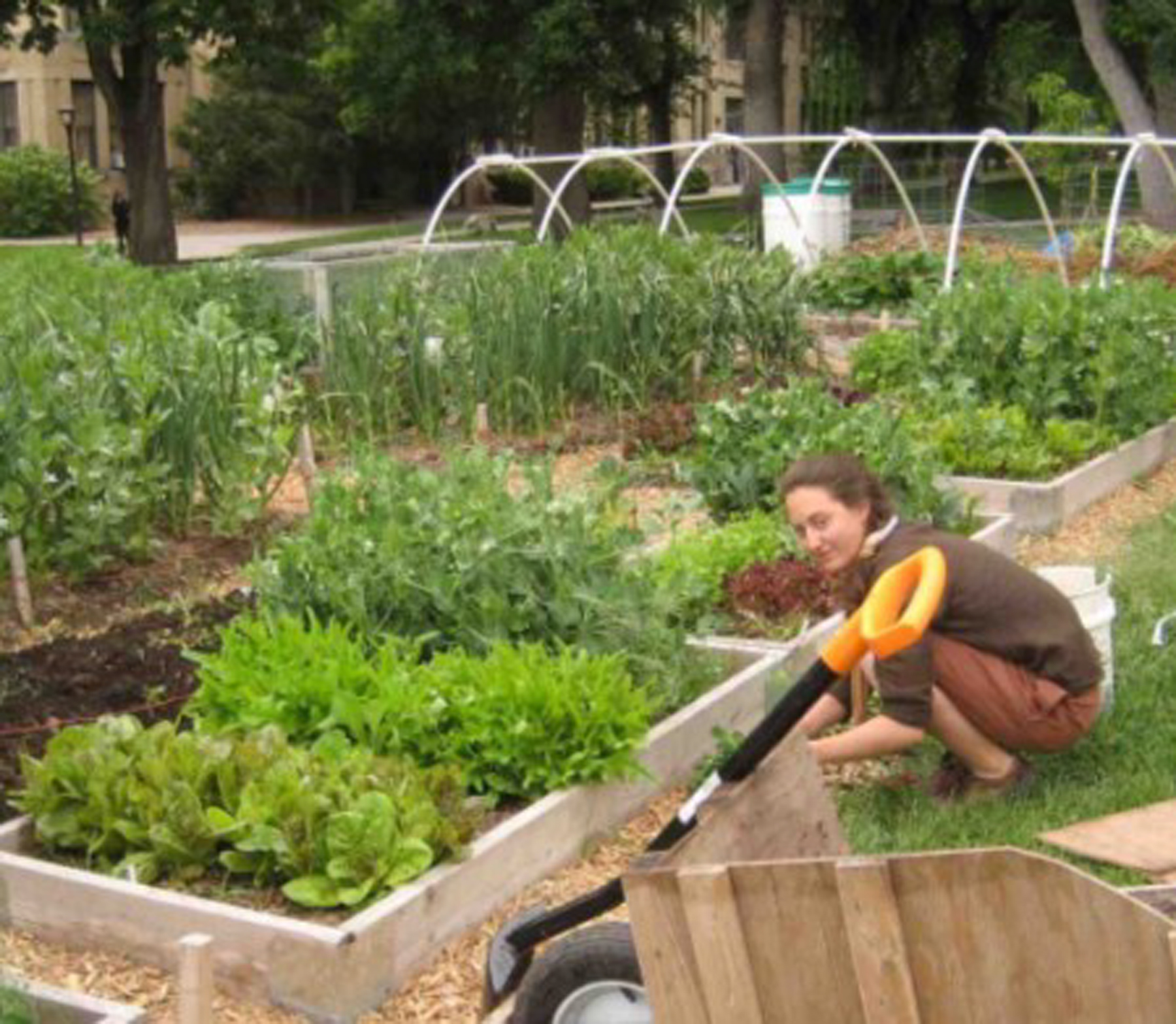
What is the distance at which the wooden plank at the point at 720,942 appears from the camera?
276 cm

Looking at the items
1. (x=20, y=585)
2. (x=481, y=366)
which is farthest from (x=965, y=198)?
(x=20, y=585)

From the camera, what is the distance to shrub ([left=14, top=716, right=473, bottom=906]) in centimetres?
426

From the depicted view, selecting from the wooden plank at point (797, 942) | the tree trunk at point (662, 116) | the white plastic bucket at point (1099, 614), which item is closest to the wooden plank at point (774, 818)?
the wooden plank at point (797, 942)

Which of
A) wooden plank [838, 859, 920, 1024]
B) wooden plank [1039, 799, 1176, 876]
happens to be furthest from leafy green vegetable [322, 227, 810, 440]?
wooden plank [838, 859, 920, 1024]

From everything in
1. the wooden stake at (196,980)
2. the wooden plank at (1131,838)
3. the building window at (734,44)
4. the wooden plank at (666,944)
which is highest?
the building window at (734,44)

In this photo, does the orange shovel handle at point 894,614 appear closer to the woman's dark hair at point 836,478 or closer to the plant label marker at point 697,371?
the woman's dark hair at point 836,478

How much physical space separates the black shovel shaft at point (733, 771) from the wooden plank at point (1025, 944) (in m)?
0.81

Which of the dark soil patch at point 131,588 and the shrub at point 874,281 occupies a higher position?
the shrub at point 874,281

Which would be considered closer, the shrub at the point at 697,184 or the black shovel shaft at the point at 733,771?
the black shovel shaft at the point at 733,771

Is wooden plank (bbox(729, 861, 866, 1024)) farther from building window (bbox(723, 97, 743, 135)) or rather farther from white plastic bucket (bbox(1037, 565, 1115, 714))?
building window (bbox(723, 97, 743, 135))

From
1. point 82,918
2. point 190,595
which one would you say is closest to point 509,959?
point 82,918

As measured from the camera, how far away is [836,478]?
449 centimetres

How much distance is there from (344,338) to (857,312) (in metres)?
5.96

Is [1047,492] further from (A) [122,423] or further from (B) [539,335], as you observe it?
(A) [122,423]
